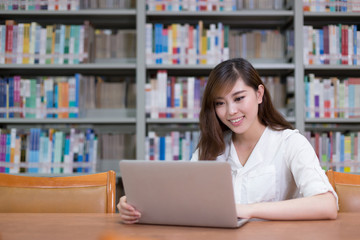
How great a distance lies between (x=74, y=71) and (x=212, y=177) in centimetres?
230

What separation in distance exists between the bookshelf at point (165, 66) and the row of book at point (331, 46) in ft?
0.18

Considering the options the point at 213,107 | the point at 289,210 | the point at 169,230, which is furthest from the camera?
the point at 213,107

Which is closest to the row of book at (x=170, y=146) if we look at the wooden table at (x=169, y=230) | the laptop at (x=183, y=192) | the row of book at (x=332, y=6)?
the row of book at (x=332, y=6)

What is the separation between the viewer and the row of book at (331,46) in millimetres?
2873

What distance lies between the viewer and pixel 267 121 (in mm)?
1688

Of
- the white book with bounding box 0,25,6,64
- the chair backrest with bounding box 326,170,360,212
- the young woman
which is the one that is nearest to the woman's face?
the young woman

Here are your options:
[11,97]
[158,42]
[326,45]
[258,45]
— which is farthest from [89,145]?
[326,45]

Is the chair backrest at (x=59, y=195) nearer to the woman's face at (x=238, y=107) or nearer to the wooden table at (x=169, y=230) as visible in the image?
the wooden table at (x=169, y=230)

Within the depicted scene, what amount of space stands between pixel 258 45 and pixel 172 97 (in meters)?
0.73

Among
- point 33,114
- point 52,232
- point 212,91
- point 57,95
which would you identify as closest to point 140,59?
point 57,95

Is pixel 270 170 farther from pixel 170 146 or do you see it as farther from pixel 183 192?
pixel 170 146

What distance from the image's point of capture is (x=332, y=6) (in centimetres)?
289

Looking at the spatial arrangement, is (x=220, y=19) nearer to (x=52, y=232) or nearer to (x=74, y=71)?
(x=74, y=71)

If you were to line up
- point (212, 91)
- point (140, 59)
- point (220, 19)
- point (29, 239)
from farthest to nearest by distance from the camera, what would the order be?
point (220, 19) → point (140, 59) → point (212, 91) → point (29, 239)
